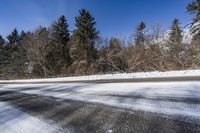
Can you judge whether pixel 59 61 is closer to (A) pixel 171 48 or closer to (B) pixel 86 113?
(A) pixel 171 48

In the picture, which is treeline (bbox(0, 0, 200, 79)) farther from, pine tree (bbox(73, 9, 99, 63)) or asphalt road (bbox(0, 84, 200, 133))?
asphalt road (bbox(0, 84, 200, 133))

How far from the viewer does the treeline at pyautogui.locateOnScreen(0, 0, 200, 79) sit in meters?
18.9

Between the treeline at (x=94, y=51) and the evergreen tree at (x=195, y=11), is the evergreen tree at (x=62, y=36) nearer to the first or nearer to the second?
the treeline at (x=94, y=51)

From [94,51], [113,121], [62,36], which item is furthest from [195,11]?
[113,121]

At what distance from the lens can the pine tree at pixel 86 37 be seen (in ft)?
A: 119

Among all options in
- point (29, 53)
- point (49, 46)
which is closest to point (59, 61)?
point (49, 46)

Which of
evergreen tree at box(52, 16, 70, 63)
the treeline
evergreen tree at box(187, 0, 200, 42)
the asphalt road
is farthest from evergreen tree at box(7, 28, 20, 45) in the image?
the asphalt road

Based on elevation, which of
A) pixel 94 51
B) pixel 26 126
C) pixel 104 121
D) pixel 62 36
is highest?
pixel 62 36

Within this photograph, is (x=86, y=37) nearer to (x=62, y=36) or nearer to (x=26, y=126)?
(x=62, y=36)

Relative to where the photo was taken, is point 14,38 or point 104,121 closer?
point 104,121

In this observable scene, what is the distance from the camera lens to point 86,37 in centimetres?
3650

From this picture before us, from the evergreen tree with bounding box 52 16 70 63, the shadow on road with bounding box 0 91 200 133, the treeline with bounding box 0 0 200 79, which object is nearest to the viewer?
the shadow on road with bounding box 0 91 200 133

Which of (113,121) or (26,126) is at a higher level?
(113,121)

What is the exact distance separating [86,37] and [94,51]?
291 cm
